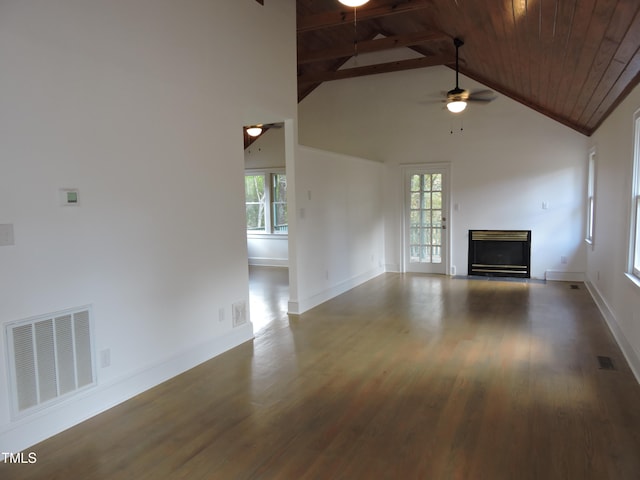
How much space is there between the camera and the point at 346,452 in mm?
2383

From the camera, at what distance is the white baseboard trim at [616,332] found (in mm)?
3374

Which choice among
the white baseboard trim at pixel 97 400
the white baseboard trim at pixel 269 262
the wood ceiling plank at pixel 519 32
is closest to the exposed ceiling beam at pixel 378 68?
the wood ceiling plank at pixel 519 32

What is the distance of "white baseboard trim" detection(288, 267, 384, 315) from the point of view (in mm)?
5375

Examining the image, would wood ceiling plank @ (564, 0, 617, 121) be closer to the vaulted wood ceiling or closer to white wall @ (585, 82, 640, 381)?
the vaulted wood ceiling

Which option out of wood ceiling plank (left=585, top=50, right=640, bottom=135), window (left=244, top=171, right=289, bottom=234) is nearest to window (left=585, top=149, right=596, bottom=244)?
wood ceiling plank (left=585, top=50, right=640, bottom=135)

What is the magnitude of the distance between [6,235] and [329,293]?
4.31 metres

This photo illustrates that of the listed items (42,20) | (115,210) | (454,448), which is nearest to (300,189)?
(115,210)

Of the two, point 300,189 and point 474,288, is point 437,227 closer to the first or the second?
point 474,288

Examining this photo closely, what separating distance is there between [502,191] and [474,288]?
1.89 metres

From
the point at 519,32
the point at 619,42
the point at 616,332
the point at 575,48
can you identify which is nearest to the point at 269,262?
the point at 616,332

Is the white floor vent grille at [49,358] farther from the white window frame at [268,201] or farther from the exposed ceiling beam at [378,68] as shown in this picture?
the white window frame at [268,201]

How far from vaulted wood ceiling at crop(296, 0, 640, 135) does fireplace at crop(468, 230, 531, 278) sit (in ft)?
6.48

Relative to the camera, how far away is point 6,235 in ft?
7.79

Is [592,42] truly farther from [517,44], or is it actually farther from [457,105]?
[457,105]
